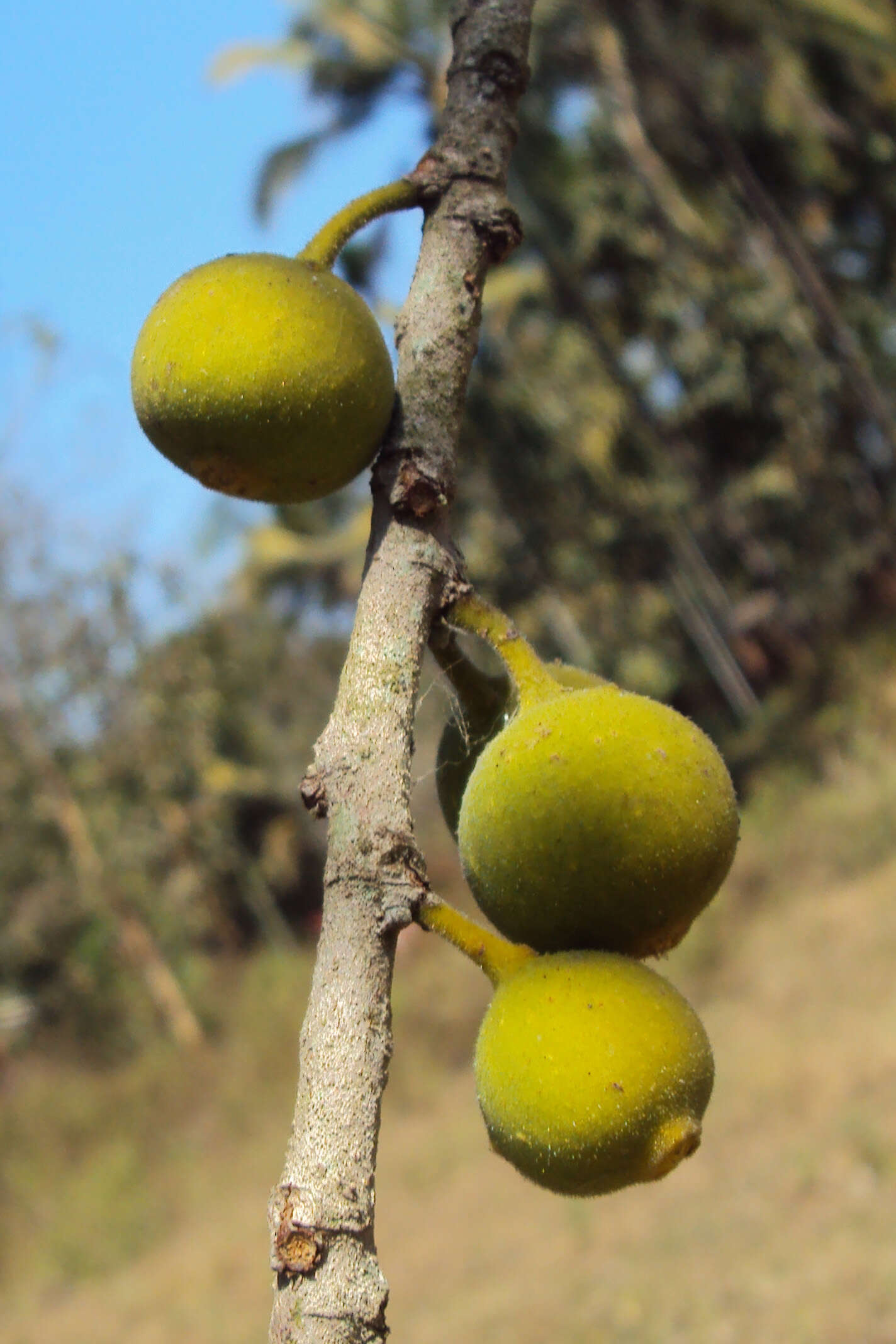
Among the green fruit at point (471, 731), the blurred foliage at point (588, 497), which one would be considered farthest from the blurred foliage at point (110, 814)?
the green fruit at point (471, 731)

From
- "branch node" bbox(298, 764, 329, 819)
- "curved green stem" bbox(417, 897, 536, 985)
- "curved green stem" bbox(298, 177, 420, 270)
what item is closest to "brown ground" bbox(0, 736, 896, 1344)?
"curved green stem" bbox(417, 897, 536, 985)

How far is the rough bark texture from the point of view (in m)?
→ 0.78

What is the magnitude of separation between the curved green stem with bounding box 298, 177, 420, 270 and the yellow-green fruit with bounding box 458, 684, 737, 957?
0.55 metres

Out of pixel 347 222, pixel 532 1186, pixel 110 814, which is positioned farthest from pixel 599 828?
pixel 110 814

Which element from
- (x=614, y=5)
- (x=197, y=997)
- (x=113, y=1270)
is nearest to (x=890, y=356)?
(x=614, y=5)

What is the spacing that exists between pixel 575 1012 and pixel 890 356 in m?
25.4

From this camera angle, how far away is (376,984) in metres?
0.85

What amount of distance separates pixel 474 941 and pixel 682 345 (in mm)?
→ 25579

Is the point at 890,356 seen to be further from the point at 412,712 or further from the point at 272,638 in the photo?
the point at 412,712

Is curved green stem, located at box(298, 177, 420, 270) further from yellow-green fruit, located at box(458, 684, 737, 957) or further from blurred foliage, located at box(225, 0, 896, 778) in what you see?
blurred foliage, located at box(225, 0, 896, 778)

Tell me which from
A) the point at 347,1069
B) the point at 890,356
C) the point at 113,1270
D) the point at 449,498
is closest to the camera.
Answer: the point at 347,1069

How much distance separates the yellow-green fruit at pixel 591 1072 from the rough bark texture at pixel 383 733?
0.22 meters

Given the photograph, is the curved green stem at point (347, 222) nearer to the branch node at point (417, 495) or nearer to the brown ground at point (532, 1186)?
the branch node at point (417, 495)

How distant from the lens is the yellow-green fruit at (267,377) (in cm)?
115
